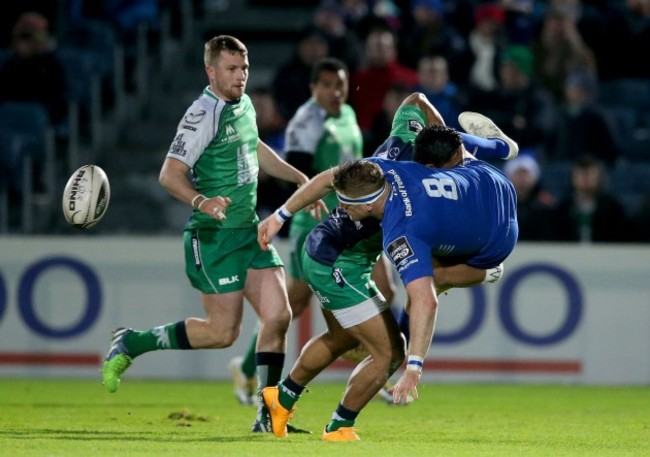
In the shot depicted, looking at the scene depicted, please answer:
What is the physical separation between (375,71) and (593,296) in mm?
3747

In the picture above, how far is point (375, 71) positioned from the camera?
16.6 metres

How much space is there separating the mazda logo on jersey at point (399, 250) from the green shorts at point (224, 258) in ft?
5.65

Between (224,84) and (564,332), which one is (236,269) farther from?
(564,332)

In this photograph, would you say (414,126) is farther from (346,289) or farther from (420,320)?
(420,320)

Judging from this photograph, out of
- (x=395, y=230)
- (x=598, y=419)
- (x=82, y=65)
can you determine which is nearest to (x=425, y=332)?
(x=395, y=230)

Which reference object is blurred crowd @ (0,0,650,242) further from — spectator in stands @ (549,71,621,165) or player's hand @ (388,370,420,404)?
player's hand @ (388,370,420,404)

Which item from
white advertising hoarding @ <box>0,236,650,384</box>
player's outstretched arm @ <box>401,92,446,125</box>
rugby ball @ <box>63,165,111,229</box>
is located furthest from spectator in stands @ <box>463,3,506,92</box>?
rugby ball @ <box>63,165,111,229</box>

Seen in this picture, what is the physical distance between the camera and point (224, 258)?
32.1ft

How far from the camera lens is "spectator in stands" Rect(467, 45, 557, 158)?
16297 mm

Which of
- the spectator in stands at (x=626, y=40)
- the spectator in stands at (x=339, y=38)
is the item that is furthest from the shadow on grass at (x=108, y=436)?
the spectator in stands at (x=626, y=40)

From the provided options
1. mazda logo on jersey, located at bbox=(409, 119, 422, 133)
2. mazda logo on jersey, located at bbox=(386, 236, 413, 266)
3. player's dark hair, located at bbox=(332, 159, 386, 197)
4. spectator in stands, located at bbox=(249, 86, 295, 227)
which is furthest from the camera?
spectator in stands, located at bbox=(249, 86, 295, 227)

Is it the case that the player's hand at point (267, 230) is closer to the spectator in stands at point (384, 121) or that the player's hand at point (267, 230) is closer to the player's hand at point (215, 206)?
the player's hand at point (215, 206)

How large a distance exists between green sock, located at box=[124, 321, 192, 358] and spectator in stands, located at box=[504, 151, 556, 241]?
613 cm

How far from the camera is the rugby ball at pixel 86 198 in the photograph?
32.2 ft
